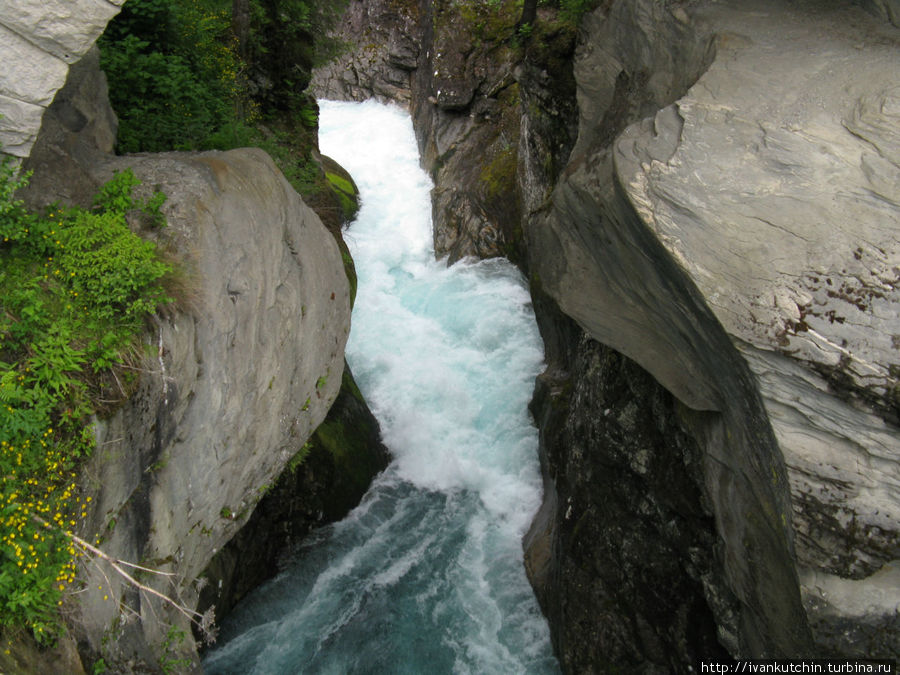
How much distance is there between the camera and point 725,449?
665 cm

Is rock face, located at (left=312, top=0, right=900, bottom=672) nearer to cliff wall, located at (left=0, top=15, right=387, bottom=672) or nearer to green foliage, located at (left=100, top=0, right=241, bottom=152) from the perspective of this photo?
cliff wall, located at (left=0, top=15, right=387, bottom=672)

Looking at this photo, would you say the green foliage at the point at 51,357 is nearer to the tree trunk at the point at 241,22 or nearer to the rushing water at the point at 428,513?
the rushing water at the point at 428,513

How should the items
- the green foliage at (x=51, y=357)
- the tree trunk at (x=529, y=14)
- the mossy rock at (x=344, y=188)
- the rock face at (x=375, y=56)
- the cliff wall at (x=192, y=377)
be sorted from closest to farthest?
the green foliage at (x=51, y=357), the cliff wall at (x=192, y=377), the tree trunk at (x=529, y=14), the mossy rock at (x=344, y=188), the rock face at (x=375, y=56)

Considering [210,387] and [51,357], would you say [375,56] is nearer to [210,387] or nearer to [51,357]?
[210,387]

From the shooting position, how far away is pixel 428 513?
12.1 m

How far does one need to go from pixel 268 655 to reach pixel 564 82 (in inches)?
417

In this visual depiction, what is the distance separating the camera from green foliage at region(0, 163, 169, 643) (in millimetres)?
4629

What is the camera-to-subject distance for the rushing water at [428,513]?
9750 mm

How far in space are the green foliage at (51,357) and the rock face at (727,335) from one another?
4.70 metres

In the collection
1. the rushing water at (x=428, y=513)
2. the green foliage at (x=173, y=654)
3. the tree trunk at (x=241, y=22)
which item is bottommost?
the rushing water at (x=428, y=513)

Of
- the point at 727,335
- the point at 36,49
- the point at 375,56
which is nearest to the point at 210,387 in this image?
the point at 36,49

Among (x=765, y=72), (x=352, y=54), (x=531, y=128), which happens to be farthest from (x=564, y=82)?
(x=352, y=54)

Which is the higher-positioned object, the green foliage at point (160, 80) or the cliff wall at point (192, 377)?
the green foliage at point (160, 80)

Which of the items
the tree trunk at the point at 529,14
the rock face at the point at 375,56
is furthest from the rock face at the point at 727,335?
the rock face at the point at 375,56
